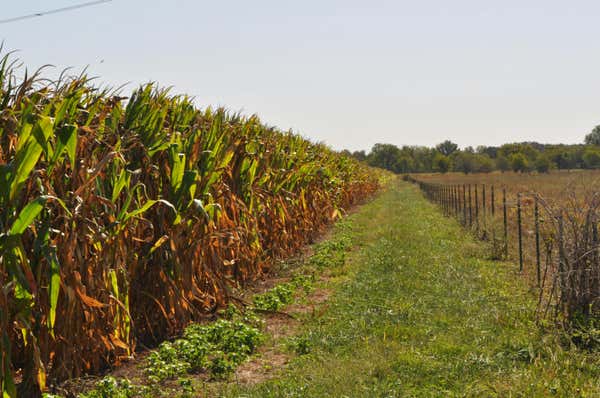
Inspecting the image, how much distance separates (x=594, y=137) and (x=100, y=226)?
183 m

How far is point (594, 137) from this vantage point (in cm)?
16688

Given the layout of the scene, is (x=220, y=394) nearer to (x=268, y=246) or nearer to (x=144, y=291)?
(x=144, y=291)

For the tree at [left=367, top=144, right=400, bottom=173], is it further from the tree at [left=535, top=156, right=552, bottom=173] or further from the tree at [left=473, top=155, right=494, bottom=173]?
the tree at [left=535, top=156, right=552, bottom=173]

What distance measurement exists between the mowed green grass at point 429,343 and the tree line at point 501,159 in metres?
113

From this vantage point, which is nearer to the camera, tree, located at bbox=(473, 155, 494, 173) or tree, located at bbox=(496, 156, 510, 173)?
tree, located at bbox=(473, 155, 494, 173)

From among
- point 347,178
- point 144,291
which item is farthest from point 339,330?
point 347,178

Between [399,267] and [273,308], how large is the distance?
351 cm

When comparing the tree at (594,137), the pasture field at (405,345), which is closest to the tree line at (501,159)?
the tree at (594,137)

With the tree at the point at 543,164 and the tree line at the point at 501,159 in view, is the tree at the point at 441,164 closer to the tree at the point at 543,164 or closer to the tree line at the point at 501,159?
the tree line at the point at 501,159

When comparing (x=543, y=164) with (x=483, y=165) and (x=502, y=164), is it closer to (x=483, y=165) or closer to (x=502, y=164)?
(x=483, y=165)

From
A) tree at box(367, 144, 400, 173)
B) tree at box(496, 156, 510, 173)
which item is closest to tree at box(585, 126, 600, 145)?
tree at box(496, 156, 510, 173)

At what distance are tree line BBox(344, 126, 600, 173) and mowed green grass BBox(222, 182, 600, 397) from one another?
113 m

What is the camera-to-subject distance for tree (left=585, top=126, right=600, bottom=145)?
541 ft

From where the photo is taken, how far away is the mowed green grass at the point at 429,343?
4.80m
